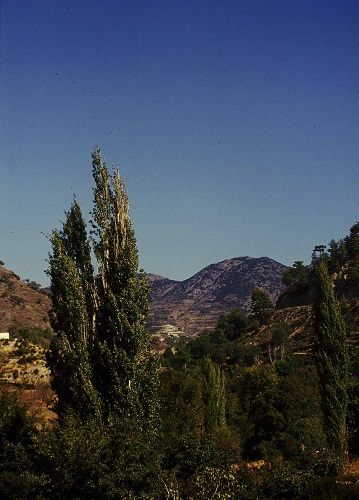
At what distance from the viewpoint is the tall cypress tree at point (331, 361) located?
94.8 feet

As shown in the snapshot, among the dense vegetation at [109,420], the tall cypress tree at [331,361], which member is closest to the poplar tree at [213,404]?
the tall cypress tree at [331,361]

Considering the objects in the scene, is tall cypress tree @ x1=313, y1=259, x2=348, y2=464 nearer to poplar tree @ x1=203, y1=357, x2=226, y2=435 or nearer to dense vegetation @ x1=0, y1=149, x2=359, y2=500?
dense vegetation @ x1=0, y1=149, x2=359, y2=500

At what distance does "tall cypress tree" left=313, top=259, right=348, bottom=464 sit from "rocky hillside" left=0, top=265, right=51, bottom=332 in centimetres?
7188

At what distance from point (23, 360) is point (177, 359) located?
1759 inches

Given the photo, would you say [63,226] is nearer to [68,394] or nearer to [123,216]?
[123,216]

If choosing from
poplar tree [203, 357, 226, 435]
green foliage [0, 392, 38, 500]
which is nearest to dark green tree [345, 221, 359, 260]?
poplar tree [203, 357, 226, 435]

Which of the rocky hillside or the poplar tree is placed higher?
the rocky hillside

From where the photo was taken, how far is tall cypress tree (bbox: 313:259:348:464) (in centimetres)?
2889

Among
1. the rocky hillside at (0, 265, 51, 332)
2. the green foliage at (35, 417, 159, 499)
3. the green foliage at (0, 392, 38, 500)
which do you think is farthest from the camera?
the rocky hillside at (0, 265, 51, 332)

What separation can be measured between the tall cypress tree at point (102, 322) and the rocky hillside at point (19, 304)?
76186 millimetres

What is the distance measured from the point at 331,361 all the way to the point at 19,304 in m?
92.6

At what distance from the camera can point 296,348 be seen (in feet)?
292

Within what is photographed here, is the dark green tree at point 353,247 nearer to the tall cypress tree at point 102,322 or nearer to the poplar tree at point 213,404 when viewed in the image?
the poplar tree at point 213,404

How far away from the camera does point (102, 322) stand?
19672 mm
